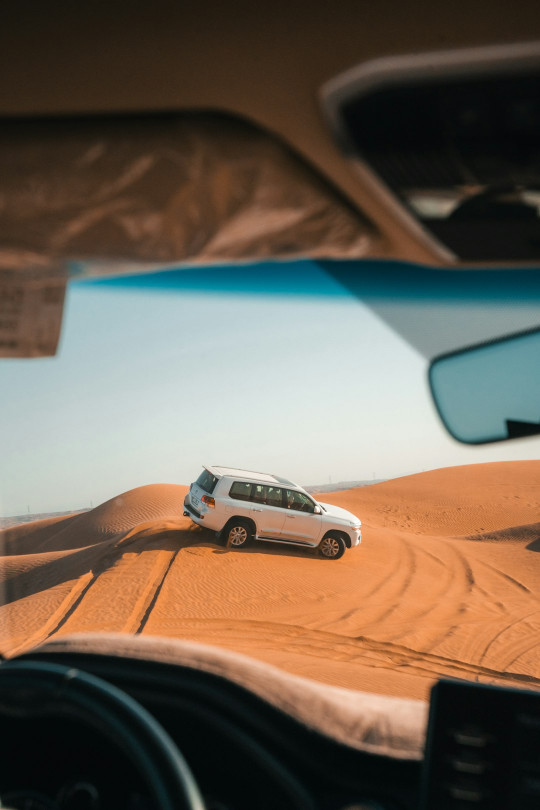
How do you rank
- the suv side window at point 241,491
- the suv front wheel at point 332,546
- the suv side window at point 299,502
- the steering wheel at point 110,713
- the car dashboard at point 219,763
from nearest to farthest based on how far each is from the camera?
the steering wheel at point 110,713 → the car dashboard at point 219,763 → the suv side window at point 241,491 → the suv side window at point 299,502 → the suv front wheel at point 332,546

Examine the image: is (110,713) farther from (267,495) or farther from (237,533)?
(237,533)

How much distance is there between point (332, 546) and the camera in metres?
18.9

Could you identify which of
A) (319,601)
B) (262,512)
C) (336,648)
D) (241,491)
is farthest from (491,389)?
(262,512)

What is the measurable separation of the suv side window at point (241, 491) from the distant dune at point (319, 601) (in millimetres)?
A: 2239

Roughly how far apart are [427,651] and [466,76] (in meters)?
11.9

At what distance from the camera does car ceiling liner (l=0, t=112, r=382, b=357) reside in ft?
5.83

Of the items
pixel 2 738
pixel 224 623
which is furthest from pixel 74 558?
pixel 2 738

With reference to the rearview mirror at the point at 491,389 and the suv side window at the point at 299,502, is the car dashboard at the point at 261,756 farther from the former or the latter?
the suv side window at the point at 299,502

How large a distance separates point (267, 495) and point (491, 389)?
51.4ft

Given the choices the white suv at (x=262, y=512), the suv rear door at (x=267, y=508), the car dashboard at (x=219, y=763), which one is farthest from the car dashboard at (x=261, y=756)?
the suv rear door at (x=267, y=508)

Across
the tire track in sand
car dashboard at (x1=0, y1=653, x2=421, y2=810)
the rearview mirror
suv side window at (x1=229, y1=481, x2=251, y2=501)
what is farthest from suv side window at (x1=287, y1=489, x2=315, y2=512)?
car dashboard at (x1=0, y1=653, x2=421, y2=810)

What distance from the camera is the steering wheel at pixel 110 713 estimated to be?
1672 mm

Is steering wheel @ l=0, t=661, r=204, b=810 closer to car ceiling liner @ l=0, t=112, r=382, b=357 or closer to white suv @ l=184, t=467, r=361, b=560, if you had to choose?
car ceiling liner @ l=0, t=112, r=382, b=357

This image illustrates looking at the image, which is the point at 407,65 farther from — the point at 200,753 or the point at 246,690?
the point at 200,753
